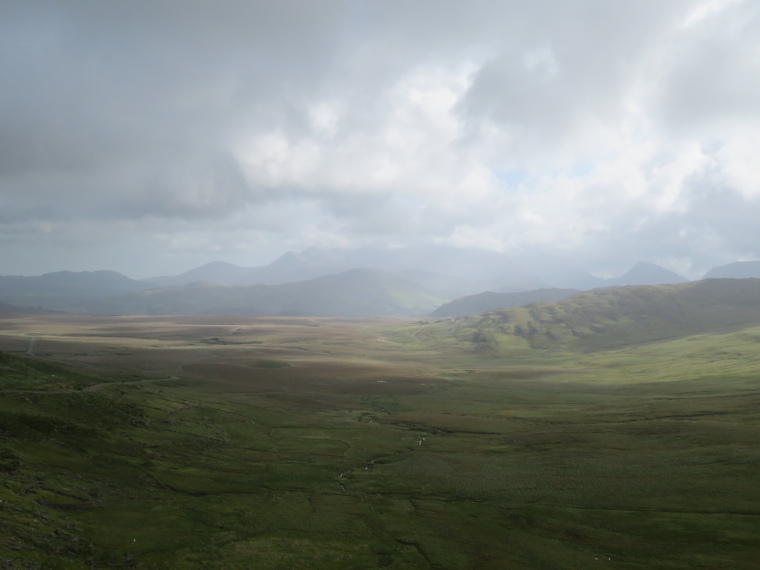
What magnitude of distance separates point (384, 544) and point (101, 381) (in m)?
84.9

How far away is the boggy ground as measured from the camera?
40594 mm

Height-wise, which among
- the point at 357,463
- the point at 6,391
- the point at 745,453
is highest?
the point at 6,391

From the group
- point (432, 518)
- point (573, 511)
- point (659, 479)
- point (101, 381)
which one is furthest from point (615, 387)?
point (101, 381)

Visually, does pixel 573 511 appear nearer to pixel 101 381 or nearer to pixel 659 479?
pixel 659 479

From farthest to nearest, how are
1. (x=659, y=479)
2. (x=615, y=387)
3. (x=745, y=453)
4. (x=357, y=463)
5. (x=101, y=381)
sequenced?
(x=615, y=387) < (x=101, y=381) < (x=357, y=463) < (x=745, y=453) < (x=659, y=479)

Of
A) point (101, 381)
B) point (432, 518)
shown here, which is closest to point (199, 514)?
point (432, 518)

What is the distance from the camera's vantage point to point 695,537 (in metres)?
44.3

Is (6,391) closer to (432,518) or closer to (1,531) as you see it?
(1,531)

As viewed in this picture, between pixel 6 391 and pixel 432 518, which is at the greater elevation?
pixel 6 391

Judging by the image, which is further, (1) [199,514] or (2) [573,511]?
(2) [573,511]

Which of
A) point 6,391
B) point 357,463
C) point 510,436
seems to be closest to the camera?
point 6,391

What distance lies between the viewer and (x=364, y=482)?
209 ft

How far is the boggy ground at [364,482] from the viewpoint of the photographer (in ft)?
133

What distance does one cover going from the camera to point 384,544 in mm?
44156
